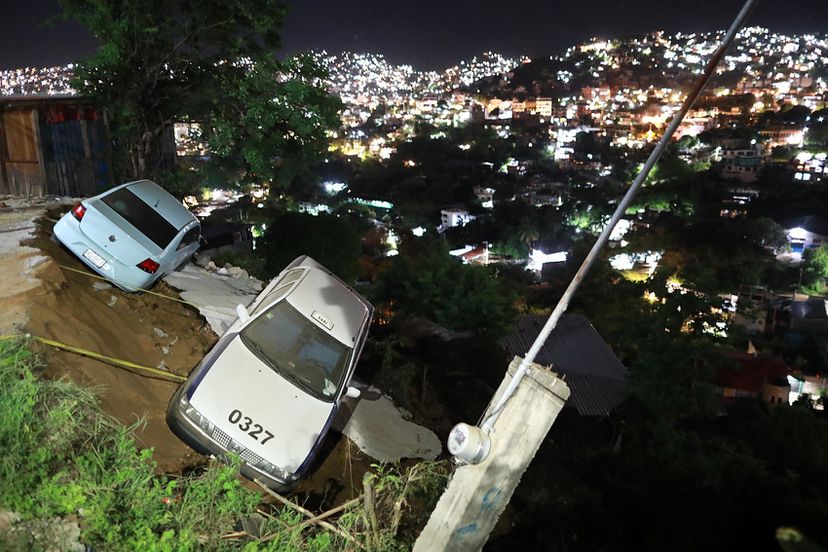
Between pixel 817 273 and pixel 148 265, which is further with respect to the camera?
pixel 817 273

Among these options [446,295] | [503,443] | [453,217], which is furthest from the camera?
[453,217]

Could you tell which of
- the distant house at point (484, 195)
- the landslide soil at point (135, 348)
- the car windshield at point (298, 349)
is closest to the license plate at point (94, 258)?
the landslide soil at point (135, 348)

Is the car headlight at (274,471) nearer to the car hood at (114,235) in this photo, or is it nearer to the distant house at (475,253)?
the car hood at (114,235)

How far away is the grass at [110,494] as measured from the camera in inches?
122

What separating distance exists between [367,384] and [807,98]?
121 meters

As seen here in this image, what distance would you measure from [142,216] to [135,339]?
2071mm

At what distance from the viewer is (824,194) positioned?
43.2 m

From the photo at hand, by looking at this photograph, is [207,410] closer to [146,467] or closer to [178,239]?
[146,467]

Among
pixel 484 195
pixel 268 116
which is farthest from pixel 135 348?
pixel 484 195

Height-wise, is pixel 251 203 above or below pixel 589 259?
below

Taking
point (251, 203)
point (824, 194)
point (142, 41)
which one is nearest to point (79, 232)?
point (142, 41)

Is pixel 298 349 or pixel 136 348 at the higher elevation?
pixel 298 349

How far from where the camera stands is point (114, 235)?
734cm

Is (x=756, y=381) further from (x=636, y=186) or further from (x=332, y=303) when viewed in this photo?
(x=636, y=186)
